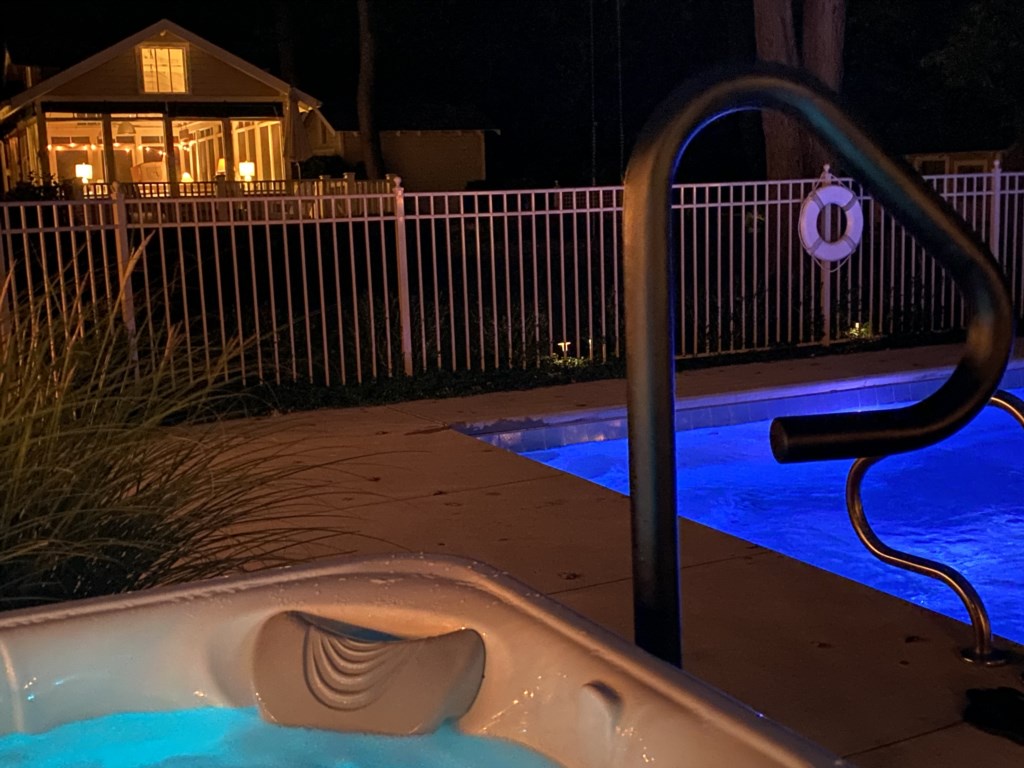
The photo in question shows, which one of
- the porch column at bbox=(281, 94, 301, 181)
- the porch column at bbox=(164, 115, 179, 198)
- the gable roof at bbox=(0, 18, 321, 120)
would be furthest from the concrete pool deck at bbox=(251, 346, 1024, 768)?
the porch column at bbox=(164, 115, 179, 198)

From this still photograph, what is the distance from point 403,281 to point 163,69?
773 inches

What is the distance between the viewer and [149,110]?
25.9 m

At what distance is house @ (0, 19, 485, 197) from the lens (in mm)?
25094

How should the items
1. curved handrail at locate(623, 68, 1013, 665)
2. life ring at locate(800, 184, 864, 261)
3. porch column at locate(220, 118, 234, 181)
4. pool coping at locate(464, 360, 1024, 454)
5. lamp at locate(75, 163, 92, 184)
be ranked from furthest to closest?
porch column at locate(220, 118, 234, 181) < lamp at locate(75, 163, 92, 184) < life ring at locate(800, 184, 864, 261) < pool coping at locate(464, 360, 1024, 454) < curved handrail at locate(623, 68, 1013, 665)

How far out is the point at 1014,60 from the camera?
15.4 metres

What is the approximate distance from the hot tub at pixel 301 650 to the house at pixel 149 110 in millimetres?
21751

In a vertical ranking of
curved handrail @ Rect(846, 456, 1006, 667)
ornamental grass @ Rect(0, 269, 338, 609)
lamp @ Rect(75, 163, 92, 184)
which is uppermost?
lamp @ Rect(75, 163, 92, 184)

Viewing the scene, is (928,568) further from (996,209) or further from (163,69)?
(163,69)

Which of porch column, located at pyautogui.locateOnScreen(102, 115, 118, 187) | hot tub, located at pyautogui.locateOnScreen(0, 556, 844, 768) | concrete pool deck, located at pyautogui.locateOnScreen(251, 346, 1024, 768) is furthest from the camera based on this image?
porch column, located at pyautogui.locateOnScreen(102, 115, 118, 187)

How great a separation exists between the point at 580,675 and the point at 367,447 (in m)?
4.44

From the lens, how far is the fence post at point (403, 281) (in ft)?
28.5

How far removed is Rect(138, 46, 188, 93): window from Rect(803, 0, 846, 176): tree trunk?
18.2 meters

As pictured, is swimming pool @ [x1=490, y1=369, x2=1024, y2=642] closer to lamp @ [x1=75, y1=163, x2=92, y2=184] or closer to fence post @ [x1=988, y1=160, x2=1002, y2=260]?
fence post @ [x1=988, y1=160, x2=1002, y2=260]

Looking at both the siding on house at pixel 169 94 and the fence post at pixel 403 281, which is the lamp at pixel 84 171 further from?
the fence post at pixel 403 281
